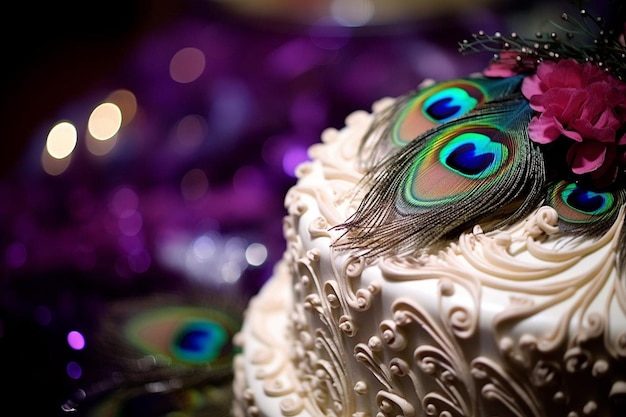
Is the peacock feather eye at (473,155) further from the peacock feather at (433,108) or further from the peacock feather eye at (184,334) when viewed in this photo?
the peacock feather eye at (184,334)

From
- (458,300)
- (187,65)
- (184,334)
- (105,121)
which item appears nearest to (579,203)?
(458,300)

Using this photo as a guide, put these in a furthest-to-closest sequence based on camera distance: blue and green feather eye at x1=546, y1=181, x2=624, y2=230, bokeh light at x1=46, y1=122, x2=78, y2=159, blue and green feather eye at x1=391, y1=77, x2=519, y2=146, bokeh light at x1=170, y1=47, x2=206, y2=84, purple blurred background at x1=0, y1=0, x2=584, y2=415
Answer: bokeh light at x1=170, y1=47, x2=206, y2=84
bokeh light at x1=46, y1=122, x2=78, y2=159
purple blurred background at x1=0, y1=0, x2=584, y2=415
blue and green feather eye at x1=391, y1=77, x2=519, y2=146
blue and green feather eye at x1=546, y1=181, x2=624, y2=230

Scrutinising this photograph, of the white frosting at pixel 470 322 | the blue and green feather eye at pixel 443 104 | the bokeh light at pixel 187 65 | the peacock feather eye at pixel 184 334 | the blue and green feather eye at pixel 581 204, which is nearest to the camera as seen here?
the white frosting at pixel 470 322

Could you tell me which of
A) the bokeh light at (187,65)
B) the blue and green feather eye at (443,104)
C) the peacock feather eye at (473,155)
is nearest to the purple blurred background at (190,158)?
the bokeh light at (187,65)

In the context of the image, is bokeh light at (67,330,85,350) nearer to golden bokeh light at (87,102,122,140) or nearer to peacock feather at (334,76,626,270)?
golden bokeh light at (87,102,122,140)

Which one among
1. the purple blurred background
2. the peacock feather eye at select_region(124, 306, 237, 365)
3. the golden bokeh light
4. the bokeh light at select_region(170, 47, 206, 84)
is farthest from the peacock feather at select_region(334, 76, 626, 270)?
the bokeh light at select_region(170, 47, 206, 84)

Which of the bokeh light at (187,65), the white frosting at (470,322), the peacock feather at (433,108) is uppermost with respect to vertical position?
the bokeh light at (187,65)
